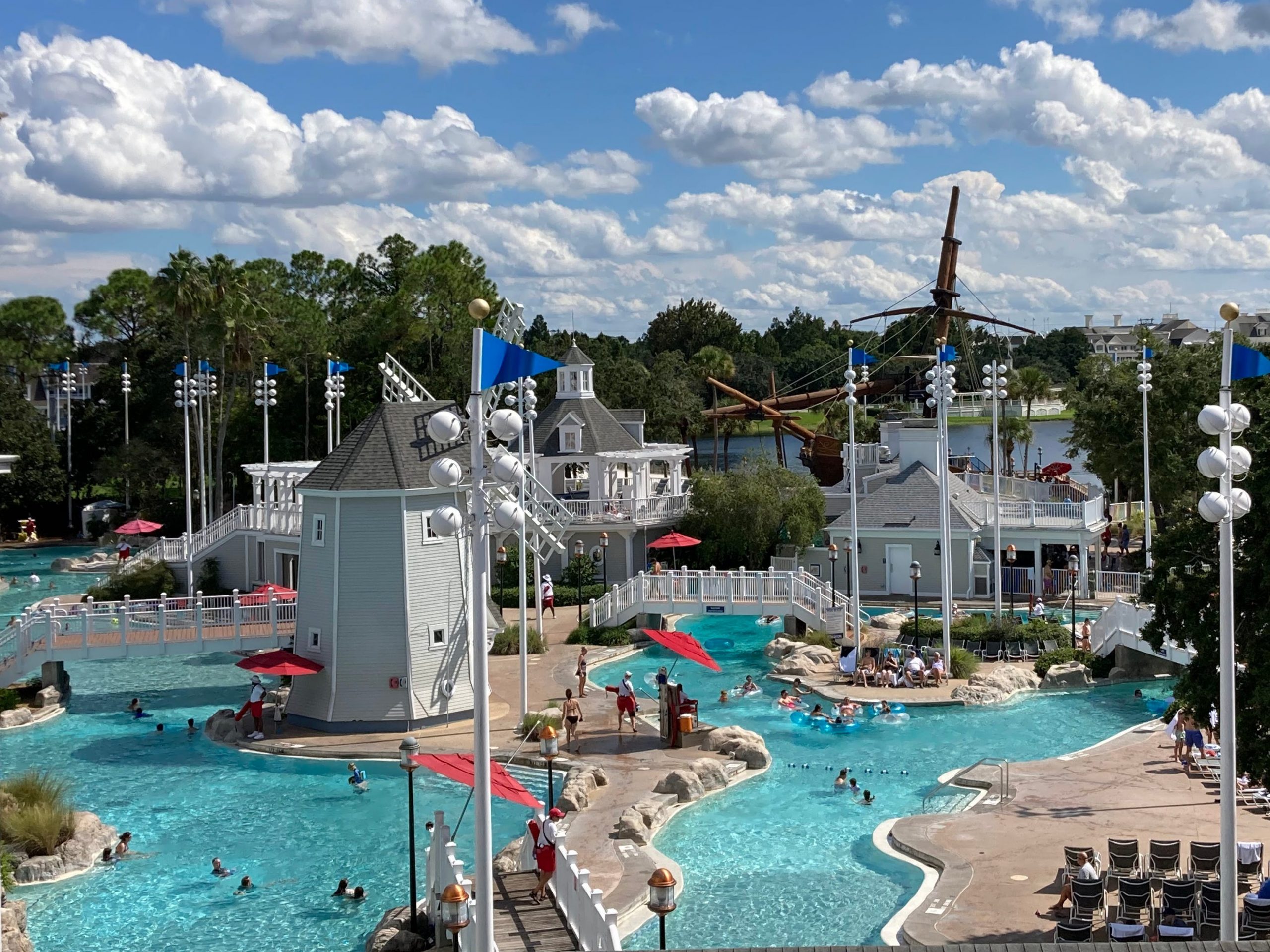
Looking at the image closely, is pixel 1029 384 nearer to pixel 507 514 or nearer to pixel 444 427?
pixel 507 514

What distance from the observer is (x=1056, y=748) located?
101 ft

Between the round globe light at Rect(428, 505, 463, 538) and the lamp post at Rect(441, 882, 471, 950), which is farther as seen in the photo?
the lamp post at Rect(441, 882, 471, 950)

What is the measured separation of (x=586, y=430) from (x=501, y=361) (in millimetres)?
40413

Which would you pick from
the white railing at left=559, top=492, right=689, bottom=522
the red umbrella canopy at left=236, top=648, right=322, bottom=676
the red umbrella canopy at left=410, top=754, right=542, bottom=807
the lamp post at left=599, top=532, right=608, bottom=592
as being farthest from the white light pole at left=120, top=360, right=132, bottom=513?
the red umbrella canopy at left=410, top=754, right=542, bottom=807

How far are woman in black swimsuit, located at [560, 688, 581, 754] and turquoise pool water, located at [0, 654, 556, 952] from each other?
1.68 m

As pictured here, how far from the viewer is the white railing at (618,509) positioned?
5191cm

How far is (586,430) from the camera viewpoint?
5550 centimetres

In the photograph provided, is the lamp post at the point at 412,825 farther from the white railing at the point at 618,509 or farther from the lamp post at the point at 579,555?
the white railing at the point at 618,509

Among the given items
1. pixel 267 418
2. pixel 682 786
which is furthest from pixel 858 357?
pixel 267 418

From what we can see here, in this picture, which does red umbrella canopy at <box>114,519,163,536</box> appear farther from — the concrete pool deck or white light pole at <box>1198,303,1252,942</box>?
white light pole at <box>1198,303,1252,942</box>

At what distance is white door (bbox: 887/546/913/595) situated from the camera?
50125 mm

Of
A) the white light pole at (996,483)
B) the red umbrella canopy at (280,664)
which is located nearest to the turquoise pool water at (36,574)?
the red umbrella canopy at (280,664)

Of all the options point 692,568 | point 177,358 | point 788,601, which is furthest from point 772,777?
point 177,358

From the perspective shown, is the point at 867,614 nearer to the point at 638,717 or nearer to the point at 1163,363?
the point at 638,717
